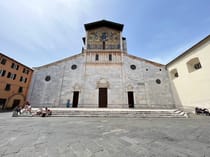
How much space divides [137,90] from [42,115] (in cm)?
1215

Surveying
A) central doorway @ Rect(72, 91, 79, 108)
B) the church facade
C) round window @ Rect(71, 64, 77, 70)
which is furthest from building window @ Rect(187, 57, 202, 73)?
round window @ Rect(71, 64, 77, 70)

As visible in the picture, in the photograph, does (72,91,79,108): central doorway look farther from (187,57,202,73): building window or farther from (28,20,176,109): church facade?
(187,57,202,73): building window

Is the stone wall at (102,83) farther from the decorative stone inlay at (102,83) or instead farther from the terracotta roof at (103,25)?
the terracotta roof at (103,25)

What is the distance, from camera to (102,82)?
15047 millimetres

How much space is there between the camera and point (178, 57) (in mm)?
13820

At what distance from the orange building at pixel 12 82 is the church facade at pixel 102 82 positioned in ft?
21.5

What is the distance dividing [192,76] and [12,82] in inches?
1141

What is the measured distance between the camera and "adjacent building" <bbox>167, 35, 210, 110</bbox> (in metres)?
10.3

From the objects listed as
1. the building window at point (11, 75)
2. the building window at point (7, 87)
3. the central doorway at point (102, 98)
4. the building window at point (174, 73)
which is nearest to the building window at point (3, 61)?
the building window at point (11, 75)

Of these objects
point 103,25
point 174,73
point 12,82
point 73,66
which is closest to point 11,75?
point 12,82

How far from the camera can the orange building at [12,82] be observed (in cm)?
1681

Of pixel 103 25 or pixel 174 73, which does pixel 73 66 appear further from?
pixel 174 73

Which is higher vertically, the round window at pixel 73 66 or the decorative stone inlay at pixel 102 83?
the round window at pixel 73 66

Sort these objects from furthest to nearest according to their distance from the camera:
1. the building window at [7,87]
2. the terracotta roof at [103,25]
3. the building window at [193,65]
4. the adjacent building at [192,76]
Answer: the terracotta roof at [103,25], the building window at [7,87], the building window at [193,65], the adjacent building at [192,76]
